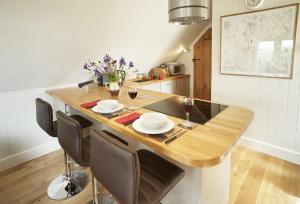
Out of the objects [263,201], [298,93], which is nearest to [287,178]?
[263,201]

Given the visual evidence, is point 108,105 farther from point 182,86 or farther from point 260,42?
point 182,86

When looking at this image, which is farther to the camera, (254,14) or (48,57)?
(254,14)

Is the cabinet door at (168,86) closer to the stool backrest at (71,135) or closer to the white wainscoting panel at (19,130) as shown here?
the white wainscoting panel at (19,130)

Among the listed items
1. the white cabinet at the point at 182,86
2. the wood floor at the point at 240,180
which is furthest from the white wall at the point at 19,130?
the white cabinet at the point at 182,86

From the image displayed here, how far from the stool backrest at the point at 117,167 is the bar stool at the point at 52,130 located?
2.98 ft

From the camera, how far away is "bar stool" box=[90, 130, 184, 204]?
0.96 metres

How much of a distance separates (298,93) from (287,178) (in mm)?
980

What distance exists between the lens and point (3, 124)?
2.43 meters

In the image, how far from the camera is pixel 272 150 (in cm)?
260

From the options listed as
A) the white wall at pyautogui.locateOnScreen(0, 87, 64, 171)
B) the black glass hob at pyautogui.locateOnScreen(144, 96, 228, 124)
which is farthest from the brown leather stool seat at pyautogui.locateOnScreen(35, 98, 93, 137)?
the black glass hob at pyautogui.locateOnScreen(144, 96, 228, 124)

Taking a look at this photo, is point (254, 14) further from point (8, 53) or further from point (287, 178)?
point (8, 53)

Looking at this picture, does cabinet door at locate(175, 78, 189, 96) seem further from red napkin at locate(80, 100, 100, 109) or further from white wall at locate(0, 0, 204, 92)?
red napkin at locate(80, 100, 100, 109)

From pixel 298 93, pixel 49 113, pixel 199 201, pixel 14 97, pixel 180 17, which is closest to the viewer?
pixel 199 201

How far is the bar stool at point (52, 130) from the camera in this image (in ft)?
6.04
